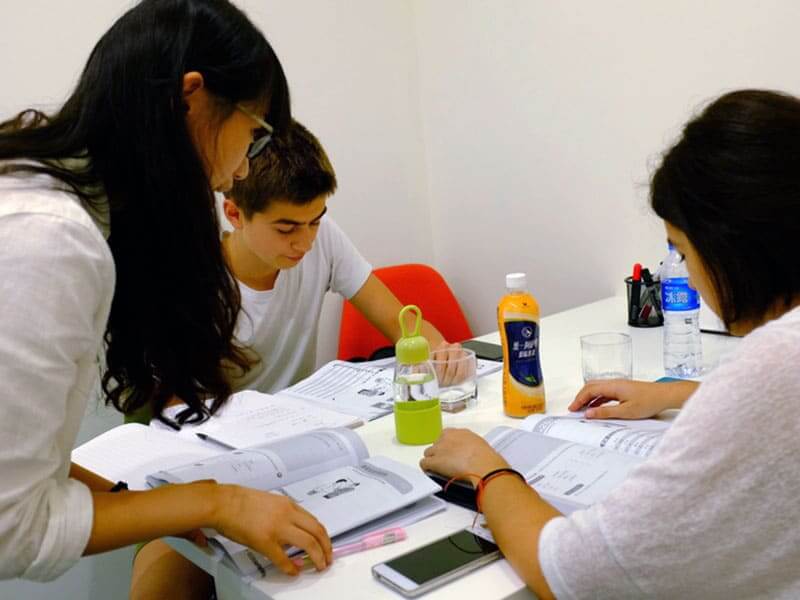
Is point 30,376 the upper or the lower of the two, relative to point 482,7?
lower

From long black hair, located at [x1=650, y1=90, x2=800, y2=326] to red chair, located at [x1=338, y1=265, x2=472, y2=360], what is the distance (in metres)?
1.51

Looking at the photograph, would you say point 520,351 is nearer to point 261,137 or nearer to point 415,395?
point 415,395

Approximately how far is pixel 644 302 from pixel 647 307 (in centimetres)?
1

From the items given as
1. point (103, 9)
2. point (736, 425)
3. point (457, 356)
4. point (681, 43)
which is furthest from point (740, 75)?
point (103, 9)

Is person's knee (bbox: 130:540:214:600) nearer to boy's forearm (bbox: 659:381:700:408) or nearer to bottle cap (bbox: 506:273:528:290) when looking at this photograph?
bottle cap (bbox: 506:273:528:290)

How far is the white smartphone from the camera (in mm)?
779

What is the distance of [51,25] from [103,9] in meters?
0.15

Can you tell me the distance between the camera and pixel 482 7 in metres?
2.45

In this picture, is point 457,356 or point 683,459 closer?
point 683,459

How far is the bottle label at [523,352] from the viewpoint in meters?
1.22

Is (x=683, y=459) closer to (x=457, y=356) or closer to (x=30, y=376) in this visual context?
(x=30, y=376)

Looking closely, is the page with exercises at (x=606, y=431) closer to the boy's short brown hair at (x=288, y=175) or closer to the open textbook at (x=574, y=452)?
the open textbook at (x=574, y=452)

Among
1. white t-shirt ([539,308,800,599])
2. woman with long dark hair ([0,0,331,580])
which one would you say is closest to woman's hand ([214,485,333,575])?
woman with long dark hair ([0,0,331,580])

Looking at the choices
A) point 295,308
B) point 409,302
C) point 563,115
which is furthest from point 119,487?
point 563,115
